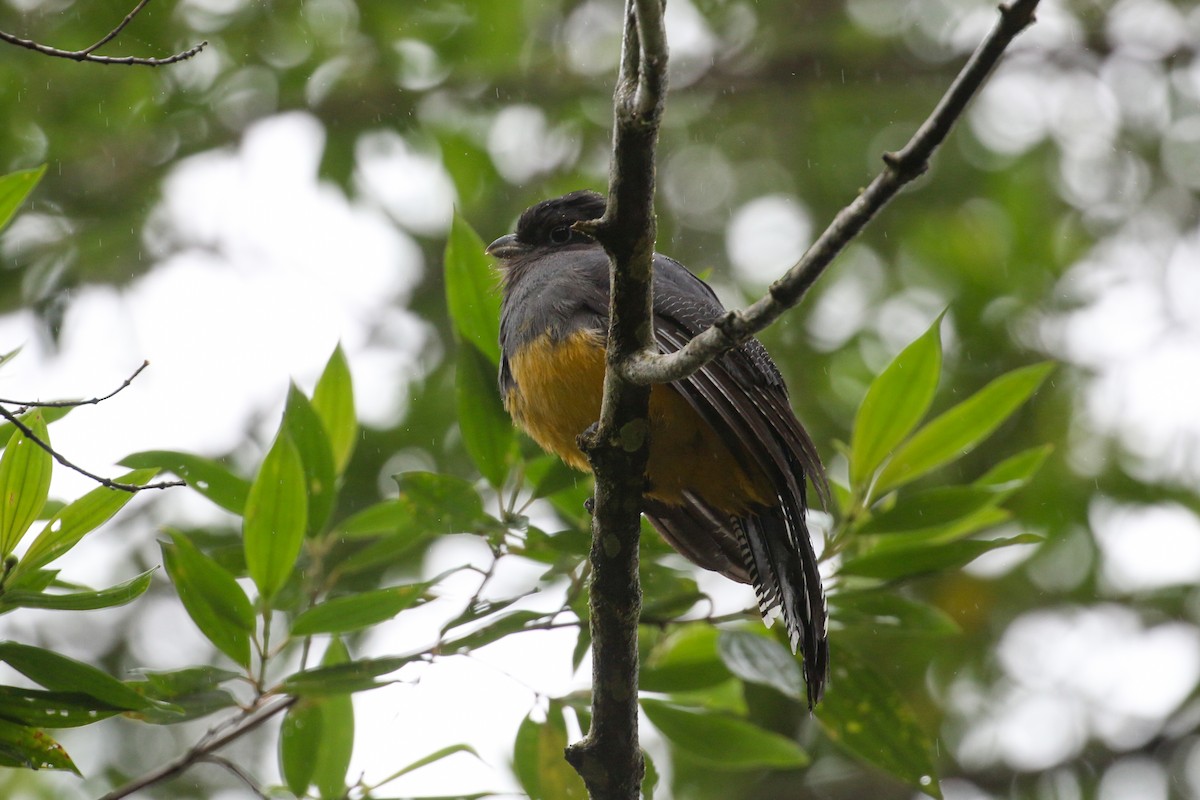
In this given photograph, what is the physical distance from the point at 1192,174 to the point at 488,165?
4.41 m

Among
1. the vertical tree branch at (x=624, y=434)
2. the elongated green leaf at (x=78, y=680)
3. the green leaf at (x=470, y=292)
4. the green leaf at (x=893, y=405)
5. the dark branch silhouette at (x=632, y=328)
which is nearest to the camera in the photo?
the dark branch silhouette at (x=632, y=328)

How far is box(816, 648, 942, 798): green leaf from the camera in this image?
3.60 metres

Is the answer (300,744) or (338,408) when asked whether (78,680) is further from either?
(338,408)

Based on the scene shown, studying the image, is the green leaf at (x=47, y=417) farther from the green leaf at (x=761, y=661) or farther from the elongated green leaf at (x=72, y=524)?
the green leaf at (x=761, y=661)

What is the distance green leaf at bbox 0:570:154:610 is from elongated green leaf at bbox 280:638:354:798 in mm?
742

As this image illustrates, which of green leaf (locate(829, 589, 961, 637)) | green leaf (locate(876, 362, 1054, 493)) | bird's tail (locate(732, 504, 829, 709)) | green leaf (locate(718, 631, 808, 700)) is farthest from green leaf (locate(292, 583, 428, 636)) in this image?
green leaf (locate(876, 362, 1054, 493))

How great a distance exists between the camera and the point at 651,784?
11.2ft

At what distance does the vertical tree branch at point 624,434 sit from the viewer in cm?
223

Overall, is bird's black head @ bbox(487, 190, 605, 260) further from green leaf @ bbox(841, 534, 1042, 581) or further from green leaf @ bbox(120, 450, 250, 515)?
green leaf @ bbox(841, 534, 1042, 581)

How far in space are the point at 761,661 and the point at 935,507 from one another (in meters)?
0.72

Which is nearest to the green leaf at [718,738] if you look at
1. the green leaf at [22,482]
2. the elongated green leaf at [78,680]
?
the elongated green leaf at [78,680]

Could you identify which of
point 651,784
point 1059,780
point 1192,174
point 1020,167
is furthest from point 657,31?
point 1192,174

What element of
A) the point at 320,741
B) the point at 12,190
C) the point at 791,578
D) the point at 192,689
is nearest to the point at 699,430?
the point at 791,578

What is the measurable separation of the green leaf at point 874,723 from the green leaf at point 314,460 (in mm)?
1664
